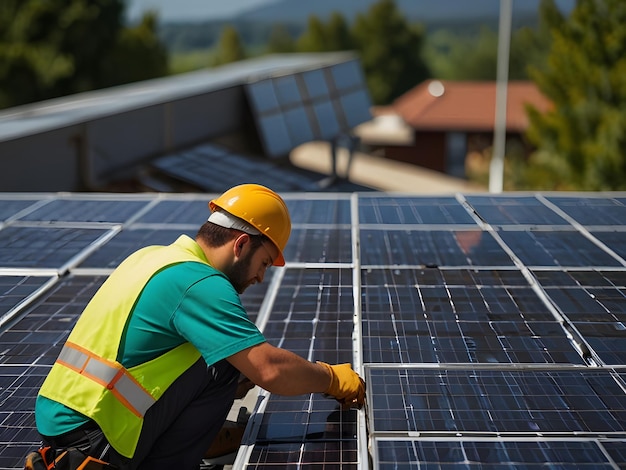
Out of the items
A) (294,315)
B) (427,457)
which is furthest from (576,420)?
(294,315)

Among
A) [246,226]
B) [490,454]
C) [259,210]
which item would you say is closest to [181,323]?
[246,226]

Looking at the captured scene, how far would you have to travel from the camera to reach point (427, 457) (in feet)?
11.1

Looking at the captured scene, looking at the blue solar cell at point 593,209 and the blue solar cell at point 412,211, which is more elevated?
the blue solar cell at point 412,211

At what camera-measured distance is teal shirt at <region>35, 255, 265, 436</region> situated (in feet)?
11.2

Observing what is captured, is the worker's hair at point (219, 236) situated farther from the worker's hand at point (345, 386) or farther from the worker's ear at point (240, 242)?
the worker's hand at point (345, 386)

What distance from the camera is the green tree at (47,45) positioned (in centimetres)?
3619

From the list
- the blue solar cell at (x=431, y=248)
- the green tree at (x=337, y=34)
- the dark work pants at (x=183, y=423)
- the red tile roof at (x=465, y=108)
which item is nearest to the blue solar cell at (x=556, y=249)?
the blue solar cell at (x=431, y=248)

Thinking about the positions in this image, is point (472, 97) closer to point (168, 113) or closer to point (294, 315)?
point (168, 113)

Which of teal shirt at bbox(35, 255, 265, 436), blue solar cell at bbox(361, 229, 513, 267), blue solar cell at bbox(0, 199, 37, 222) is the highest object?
teal shirt at bbox(35, 255, 265, 436)

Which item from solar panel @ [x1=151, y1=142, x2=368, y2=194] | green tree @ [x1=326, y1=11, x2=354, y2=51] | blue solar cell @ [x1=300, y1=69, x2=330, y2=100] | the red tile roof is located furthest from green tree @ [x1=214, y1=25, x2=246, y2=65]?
solar panel @ [x1=151, y1=142, x2=368, y2=194]

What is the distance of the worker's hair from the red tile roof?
40320 mm

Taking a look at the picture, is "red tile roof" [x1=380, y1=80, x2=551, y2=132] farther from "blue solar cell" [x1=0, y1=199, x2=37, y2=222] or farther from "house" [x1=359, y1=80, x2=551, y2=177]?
"blue solar cell" [x1=0, y1=199, x2=37, y2=222]

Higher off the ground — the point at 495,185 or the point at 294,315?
the point at 294,315

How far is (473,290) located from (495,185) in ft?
60.4
